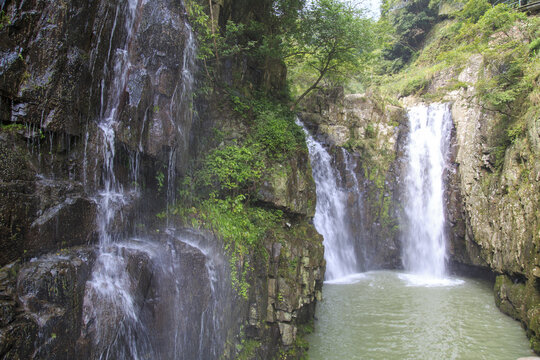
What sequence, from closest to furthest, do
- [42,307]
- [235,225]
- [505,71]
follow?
[42,307] < [235,225] < [505,71]

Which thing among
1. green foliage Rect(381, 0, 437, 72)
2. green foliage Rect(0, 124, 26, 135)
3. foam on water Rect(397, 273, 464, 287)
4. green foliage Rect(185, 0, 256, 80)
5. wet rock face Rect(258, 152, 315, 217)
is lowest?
foam on water Rect(397, 273, 464, 287)

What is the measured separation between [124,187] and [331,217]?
377 inches

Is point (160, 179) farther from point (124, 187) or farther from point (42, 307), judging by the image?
point (42, 307)

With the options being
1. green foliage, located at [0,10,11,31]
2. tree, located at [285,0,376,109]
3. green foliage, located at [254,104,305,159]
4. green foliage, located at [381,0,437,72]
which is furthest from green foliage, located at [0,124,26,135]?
green foliage, located at [381,0,437,72]

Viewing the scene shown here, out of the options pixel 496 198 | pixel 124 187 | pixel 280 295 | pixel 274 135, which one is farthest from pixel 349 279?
pixel 124 187

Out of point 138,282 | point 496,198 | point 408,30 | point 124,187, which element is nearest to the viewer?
point 138,282

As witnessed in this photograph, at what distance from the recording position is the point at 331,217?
13586 mm

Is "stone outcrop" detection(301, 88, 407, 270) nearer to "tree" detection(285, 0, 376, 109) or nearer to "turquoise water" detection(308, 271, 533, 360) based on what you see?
"turquoise water" detection(308, 271, 533, 360)

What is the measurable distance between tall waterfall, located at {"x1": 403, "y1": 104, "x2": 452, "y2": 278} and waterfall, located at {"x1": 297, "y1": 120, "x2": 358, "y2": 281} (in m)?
2.89

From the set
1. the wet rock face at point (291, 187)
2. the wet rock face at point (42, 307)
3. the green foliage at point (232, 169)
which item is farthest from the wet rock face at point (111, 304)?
the wet rock face at point (291, 187)

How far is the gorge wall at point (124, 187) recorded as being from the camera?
4086mm

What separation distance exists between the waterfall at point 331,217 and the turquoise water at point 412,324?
1.62m

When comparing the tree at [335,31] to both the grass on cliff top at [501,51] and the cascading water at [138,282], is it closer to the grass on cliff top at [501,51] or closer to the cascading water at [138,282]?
the grass on cliff top at [501,51]

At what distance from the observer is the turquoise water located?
7.23m
